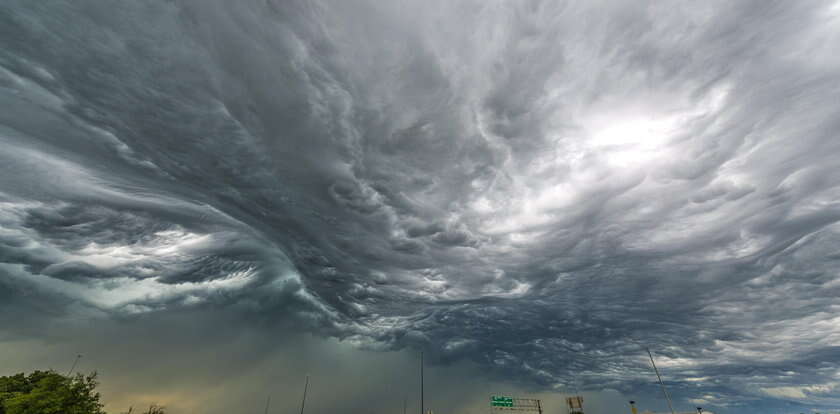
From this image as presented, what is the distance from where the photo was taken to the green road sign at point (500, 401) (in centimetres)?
7431

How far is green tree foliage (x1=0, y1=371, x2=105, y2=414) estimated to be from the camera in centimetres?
4434

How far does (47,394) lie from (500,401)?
77907 mm

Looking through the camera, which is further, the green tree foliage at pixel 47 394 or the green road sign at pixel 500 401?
the green road sign at pixel 500 401

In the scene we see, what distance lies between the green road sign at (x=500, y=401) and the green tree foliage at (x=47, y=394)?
7122cm

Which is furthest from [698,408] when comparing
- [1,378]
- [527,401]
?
[1,378]

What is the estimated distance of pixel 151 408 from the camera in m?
85.2

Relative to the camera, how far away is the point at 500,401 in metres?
74.8

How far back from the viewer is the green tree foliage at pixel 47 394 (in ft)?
145

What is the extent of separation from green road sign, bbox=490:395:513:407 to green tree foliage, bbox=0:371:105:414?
71.2m

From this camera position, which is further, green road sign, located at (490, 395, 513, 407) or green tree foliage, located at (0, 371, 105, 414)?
green road sign, located at (490, 395, 513, 407)

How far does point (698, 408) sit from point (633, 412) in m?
10.2

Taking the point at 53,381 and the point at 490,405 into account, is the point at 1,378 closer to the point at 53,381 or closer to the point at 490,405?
the point at 53,381

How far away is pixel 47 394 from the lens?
4644cm

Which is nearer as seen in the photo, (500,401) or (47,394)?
(47,394)
